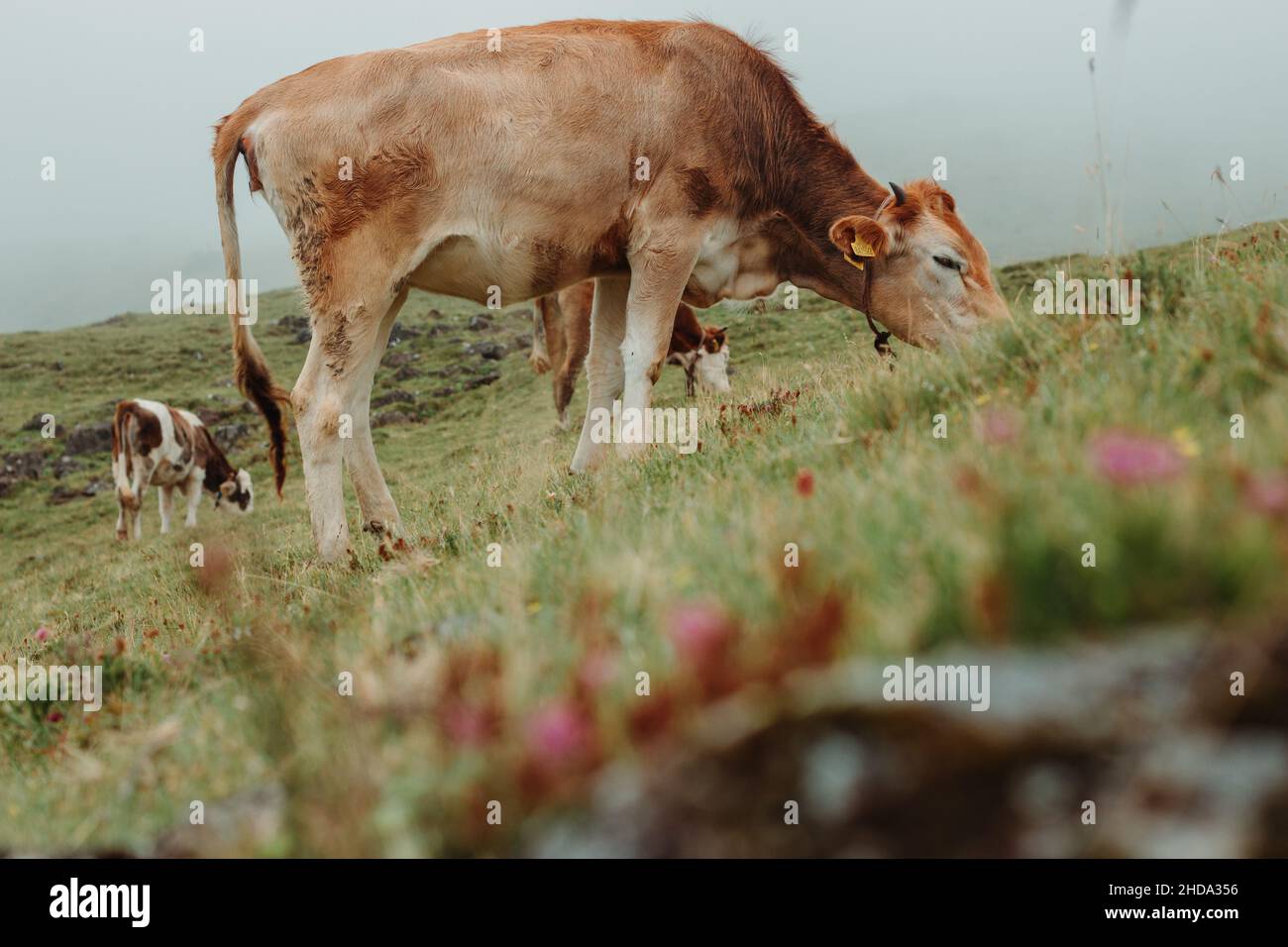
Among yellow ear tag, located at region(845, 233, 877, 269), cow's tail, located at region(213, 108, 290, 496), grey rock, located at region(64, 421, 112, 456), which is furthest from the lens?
grey rock, located at region(64, 421, 112, 456)

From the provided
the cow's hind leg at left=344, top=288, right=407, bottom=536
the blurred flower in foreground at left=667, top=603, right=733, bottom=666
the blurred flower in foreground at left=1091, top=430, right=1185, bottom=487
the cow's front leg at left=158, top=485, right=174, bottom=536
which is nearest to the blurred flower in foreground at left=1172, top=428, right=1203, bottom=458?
the blurred flower in foreground at left=1091, top=430, right=1185, bottom=487

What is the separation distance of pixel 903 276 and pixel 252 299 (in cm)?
527

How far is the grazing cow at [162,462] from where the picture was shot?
66.4ft

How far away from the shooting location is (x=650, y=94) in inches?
271

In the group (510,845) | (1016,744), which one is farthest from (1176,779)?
(510,845)

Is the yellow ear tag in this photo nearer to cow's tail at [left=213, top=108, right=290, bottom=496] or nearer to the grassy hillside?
the grassy hillside

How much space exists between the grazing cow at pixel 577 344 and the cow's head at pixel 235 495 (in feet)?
30.4

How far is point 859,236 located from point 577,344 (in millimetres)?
8407

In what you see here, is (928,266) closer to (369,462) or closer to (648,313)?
(648,313)

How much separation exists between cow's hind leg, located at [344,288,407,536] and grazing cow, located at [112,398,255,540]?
1354 centimetres

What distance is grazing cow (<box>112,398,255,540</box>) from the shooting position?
66.4 ft

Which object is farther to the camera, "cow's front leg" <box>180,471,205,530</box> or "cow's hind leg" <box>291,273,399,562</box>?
"cow's front leg" <box>180,471,205,530</box>

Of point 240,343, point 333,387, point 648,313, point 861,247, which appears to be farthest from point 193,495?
point 861,247
